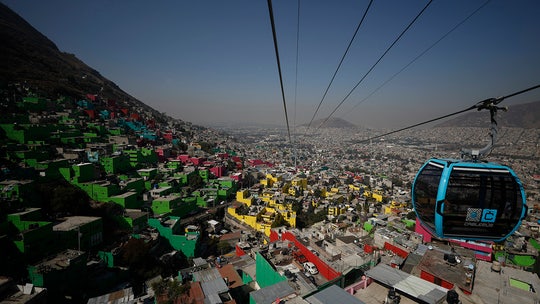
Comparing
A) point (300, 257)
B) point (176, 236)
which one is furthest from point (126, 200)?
point (300, 257)

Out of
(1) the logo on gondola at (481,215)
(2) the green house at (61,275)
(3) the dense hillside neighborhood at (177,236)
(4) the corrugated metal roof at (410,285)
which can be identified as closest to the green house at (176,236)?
(3) the dense hillside neighborhood at (177,236)

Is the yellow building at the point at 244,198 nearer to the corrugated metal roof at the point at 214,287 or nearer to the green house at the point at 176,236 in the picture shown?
the green house at the point at 176,236

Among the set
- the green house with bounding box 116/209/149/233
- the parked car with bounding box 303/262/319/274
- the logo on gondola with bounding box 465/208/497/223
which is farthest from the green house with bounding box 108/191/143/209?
the logo on gondola with bounding box 465/208/497/223

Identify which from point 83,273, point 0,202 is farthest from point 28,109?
point 83,273

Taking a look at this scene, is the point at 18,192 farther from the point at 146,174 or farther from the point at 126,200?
the point at 146,174

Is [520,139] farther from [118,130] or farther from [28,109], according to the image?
[28,109]

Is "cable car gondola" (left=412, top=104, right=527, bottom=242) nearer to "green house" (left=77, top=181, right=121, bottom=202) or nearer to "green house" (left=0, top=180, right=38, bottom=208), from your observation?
"green house" (left=0, top=180, right=38, bottom=208)
